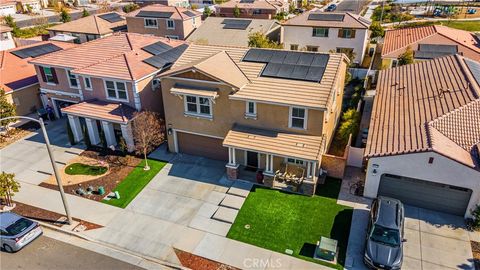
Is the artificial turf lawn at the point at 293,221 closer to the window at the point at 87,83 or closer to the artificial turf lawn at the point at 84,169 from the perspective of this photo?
the artificial turf lawn at the point at 84,169

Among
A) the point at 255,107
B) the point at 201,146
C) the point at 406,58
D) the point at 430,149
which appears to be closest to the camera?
the point at 430,149

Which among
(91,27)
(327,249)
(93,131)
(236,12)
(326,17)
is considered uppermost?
(326,17)

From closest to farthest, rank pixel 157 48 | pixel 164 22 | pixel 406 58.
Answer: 1. pixel 157 48
2. pixel 406 58
3. pixel 164 22

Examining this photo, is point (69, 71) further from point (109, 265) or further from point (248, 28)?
point (248, 28)

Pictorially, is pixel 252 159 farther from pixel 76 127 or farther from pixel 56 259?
pixel 76 127

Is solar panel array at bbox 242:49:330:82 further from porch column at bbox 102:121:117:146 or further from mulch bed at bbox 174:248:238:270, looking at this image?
mulch bed at bbox 174:248:238:270

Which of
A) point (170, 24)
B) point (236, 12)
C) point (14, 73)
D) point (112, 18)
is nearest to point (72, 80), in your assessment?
point (14, 73)
